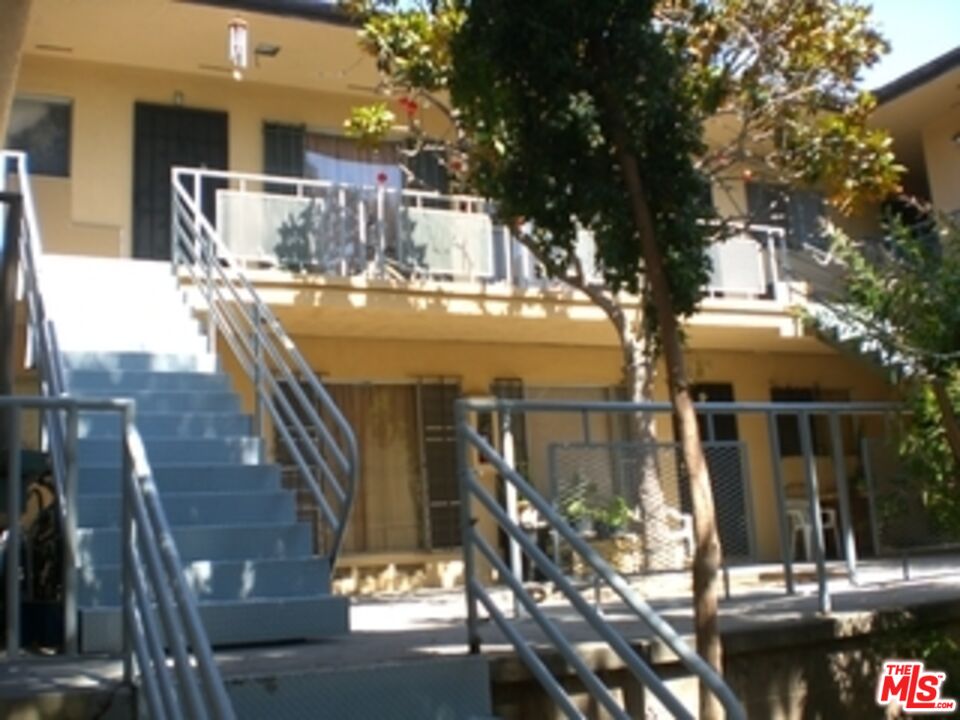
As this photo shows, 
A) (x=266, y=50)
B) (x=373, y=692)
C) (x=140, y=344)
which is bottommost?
(x=373, y=692)

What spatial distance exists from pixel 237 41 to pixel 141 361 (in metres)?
5.37

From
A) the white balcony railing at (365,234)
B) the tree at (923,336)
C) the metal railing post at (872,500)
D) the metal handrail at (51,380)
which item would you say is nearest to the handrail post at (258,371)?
the metal handrail at (51,380)

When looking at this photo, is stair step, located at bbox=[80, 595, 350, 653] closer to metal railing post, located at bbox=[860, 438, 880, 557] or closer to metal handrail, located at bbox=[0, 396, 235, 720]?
metal handrail, located at bbox=[0, 396, 235, 720]

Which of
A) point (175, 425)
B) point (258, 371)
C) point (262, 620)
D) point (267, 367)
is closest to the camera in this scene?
point (262, 620)

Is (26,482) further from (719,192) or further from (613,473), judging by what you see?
(719,192)

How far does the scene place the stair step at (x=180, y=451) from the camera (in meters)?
6.75

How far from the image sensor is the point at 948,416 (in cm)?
647

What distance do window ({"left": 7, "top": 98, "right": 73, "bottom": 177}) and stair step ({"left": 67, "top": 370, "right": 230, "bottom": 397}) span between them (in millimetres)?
6057

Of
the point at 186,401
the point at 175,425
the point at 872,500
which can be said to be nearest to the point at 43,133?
the point at 186,401

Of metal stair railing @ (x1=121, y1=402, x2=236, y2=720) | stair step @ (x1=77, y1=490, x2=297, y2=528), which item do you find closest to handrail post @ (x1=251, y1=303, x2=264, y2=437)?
stair step @ (x1=77, y1=490, x2=297, y2=528)

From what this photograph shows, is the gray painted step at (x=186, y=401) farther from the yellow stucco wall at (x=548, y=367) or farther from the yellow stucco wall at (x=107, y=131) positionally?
the yellow stucco wall at (x=107, y=131)

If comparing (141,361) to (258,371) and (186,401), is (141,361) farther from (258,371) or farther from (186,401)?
(258,371)

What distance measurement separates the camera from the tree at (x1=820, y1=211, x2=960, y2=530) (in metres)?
6.79

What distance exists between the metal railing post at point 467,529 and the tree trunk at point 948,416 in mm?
3115
